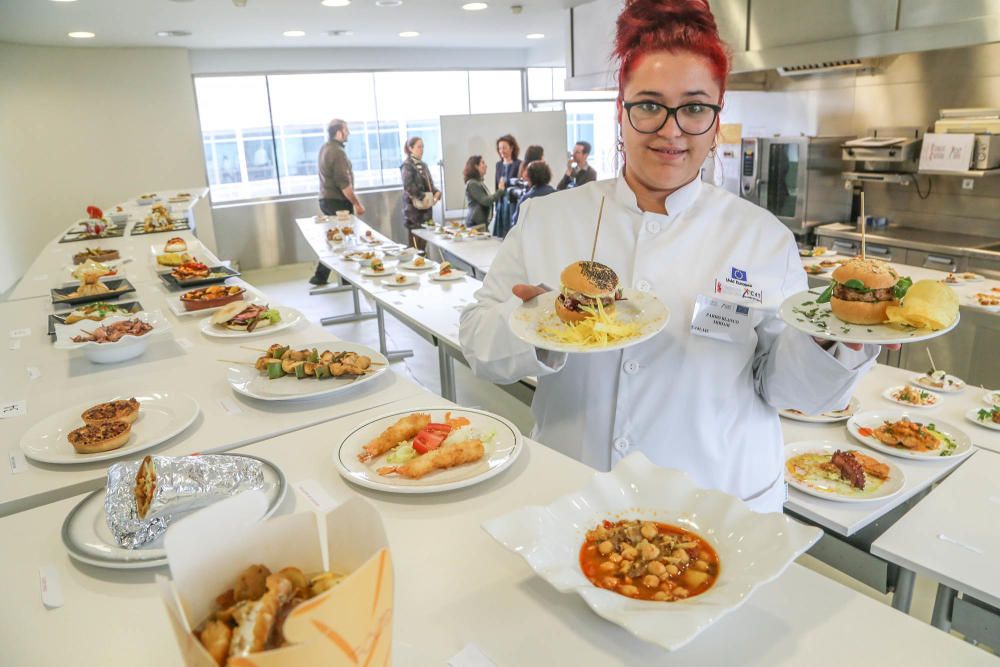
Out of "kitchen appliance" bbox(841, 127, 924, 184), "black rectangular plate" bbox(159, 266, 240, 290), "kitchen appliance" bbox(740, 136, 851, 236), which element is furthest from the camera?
"kitchen appliance" bbox(740, 136, 851, 236)

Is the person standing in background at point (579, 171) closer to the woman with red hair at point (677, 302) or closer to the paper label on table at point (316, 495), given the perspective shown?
the woman with red hair at point (677, 302)

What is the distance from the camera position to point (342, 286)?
808 cm

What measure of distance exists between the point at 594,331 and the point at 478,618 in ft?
1.91

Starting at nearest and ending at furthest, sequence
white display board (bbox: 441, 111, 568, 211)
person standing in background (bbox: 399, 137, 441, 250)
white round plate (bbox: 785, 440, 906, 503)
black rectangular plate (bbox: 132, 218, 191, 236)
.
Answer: white round plate (bbox: 785, 440, 906, 503)
black rectangular plate (bbox: 132, 218, 191, 236)
person standing in background (bbox: 399, 137, 441, 250)
white display board (bbox: 441, 111, 568, 211)

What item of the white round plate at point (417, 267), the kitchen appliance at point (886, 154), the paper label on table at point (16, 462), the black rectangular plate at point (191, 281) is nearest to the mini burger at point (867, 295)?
the paper label on table at point (16, 462)

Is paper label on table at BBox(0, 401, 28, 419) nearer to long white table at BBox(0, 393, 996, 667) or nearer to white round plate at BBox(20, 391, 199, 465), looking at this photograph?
white round plate at BBox(20, 391, 199, 465)

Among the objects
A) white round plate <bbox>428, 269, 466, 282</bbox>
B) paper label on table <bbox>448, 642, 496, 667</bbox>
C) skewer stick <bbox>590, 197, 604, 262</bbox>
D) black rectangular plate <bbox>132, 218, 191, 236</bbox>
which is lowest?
white round plate <bbox>428, 269, 466, 282</bbox>

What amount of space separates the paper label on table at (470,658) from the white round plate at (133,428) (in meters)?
0.98

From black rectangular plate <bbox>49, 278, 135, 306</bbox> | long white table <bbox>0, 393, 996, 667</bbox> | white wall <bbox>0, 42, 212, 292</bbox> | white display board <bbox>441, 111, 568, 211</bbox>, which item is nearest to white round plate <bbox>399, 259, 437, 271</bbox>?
black rectangular plate <bbox>49, 278, 135, 306</bbox>

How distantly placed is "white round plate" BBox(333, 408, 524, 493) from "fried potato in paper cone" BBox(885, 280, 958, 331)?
Result: 0.74 m

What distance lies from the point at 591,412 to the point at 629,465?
1.44ft

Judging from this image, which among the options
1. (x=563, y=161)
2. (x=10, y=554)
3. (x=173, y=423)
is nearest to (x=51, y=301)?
(x=173, y=423)

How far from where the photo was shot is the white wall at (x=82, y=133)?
7.90 meters

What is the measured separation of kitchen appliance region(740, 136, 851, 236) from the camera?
228 inches
